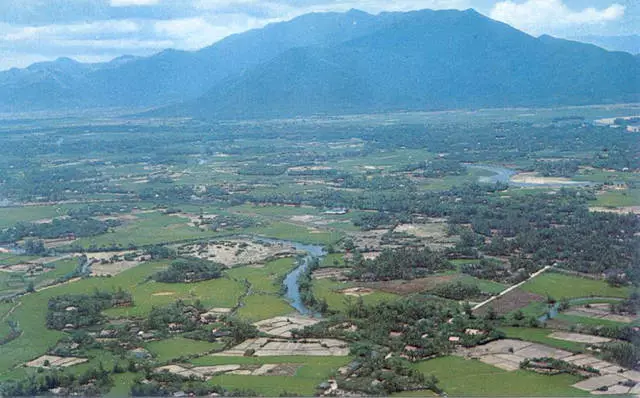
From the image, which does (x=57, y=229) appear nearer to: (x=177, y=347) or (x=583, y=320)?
(x=177, y=347)

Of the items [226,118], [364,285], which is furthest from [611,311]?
[226,118]

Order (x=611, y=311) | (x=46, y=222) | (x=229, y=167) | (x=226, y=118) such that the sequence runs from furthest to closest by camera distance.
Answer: (x=226, y=118), (x=229, y=167), (x=46, y=222), (x=611, y=311)

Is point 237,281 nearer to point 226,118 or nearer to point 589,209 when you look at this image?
point 589,209

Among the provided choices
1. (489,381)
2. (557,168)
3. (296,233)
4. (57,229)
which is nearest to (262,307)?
(489,381)

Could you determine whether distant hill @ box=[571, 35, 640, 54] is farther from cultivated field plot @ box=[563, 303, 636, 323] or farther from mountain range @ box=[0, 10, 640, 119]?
cultivated field plot @ box=[563, 303, 636, 323]

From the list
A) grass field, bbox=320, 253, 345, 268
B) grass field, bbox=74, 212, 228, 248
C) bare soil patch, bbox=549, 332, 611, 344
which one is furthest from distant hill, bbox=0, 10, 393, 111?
bare soil patch, bbox=549, 332, 611, 344

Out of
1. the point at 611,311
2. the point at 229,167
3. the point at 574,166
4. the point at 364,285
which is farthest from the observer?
the point at 229,167

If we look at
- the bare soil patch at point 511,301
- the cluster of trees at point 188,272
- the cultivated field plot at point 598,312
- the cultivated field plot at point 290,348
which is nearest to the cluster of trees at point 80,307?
the cluster of trees at point 188,272
